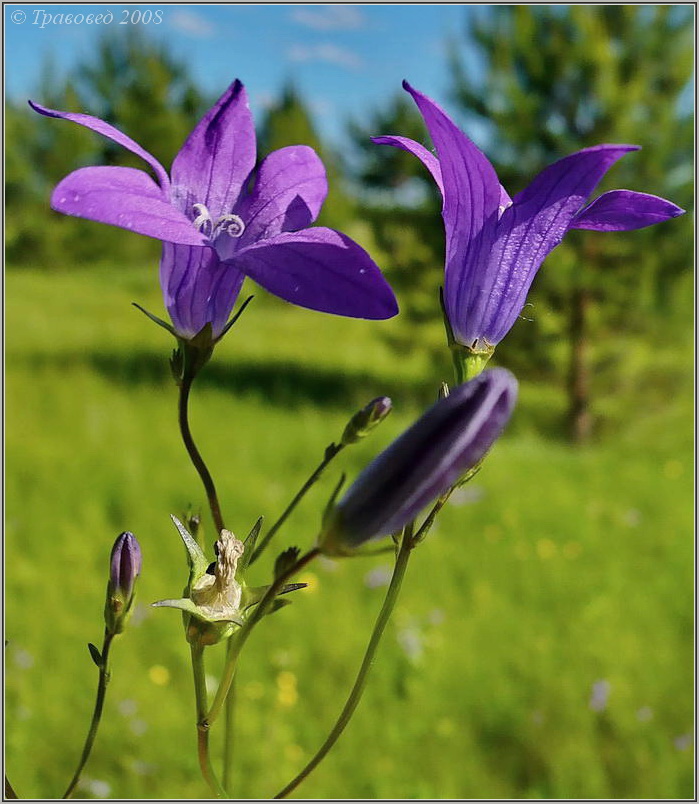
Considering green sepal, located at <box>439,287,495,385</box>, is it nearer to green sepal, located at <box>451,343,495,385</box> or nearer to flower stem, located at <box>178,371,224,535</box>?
green sepal, located at <box>451,343,495,385</box>

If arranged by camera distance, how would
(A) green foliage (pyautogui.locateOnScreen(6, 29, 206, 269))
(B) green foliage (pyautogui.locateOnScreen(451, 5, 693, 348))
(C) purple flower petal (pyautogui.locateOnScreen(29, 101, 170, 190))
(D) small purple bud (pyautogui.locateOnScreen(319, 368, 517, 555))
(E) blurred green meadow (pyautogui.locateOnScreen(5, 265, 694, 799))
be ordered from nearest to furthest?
(D) small purple bud (pyautogui.locateOnScreen(319, 368, 517, 555)) < (C) purple flower petal (pyautogui.locateOnScreen(29, 101, 170, 190)) < (E) blurred green meadow (pyautogui.locateOnScreen(5, 265, 694, 799)) < (B) green foliage (pyautogui.locateOnScreen(451, 5, 693, 348)) < (A) green foliage (pyautogui.locateOnScreen(6, 29, 206, 269))

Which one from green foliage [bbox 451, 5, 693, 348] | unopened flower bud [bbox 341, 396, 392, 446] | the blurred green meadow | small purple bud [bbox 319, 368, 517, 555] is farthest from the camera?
green foliage [bbox 451, 5, 693, 348]

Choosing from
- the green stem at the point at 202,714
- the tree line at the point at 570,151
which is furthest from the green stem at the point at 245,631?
the tree line at the point at 570,151

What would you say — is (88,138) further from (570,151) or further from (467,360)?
(467,360)

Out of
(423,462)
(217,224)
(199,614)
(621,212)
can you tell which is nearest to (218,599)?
(199,614)

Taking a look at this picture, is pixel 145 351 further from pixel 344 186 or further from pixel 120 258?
pixel 120 258

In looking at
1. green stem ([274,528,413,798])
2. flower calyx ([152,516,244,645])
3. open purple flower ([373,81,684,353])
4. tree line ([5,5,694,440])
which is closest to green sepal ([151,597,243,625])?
flower calyx ([152,516,244,645])
